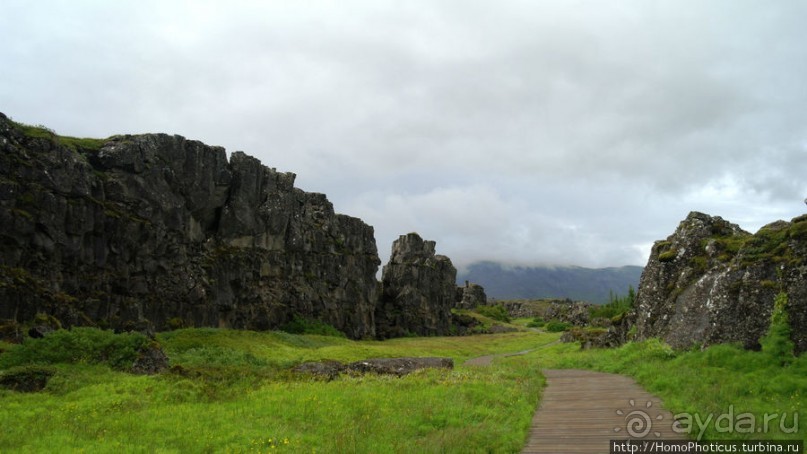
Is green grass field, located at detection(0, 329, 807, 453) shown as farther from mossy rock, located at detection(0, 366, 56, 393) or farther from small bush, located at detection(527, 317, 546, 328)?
small bush, located at detection(527, 317, 546, 328)

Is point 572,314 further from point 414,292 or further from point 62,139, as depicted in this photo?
point 62,139

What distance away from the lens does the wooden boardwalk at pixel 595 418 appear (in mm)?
14867

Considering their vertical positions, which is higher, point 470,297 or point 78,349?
point 78,349

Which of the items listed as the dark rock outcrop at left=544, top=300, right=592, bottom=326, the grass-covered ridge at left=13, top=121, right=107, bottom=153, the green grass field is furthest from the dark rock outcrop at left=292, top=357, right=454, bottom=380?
the dark rock outcrop at left=544, top=300, right=592, bottom=326

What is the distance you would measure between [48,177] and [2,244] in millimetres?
6826

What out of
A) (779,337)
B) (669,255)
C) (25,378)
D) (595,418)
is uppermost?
(669,255)

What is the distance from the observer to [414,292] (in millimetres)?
113312

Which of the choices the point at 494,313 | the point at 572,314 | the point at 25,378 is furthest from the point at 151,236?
the point at 494,313

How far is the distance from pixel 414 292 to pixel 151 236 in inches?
2664

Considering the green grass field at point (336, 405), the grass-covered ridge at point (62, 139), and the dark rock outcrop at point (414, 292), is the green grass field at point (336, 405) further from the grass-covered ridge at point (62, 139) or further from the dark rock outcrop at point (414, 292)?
the dark rock outcrop at point (414, 292)

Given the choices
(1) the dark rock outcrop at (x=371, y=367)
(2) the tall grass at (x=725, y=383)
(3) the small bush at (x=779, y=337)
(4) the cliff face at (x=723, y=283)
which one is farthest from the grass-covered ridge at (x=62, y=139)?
(3) the small bush at (x=779, y=337)

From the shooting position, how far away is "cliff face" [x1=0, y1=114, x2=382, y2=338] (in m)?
43.0

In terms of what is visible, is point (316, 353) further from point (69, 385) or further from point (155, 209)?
point (69, 385)

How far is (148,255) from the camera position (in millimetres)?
53438
